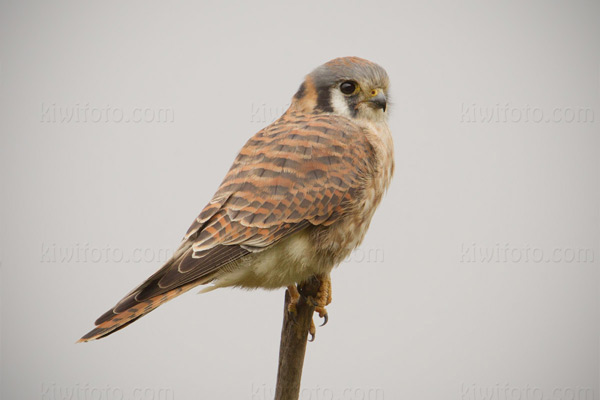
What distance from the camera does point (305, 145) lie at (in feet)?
8.86

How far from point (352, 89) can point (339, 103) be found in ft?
0.29

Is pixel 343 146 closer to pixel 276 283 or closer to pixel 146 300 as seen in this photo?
pixel 276 283

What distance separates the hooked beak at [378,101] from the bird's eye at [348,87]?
0.09 metres

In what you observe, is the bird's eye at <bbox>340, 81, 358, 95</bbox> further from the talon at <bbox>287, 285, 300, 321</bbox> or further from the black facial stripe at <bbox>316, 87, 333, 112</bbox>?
the talon at <bbox>287, 285, 300, 321</bbox>

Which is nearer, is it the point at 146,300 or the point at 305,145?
the point at 146,300

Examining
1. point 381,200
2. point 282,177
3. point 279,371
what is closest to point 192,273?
point 282,177

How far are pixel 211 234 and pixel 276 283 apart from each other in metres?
0.38

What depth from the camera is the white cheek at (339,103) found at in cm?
297

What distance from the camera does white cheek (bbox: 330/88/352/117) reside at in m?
2.97

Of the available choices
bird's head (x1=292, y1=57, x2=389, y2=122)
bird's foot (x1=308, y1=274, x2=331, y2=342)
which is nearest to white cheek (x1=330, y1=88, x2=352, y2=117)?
bird's head (x1=292, y1=57, x2=389, y2=122)

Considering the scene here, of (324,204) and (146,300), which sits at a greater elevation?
(324,204)

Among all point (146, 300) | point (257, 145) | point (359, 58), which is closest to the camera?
point (146, 300)

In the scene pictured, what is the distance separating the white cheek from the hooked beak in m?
0.11

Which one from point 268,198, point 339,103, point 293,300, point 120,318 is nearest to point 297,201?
point 268,198
